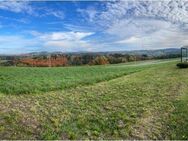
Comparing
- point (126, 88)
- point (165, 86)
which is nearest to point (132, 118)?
point (126, 88)

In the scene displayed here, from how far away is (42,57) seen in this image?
42531mm

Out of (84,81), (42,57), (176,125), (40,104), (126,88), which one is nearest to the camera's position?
(176,125)

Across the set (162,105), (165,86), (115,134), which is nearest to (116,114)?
(115,134)

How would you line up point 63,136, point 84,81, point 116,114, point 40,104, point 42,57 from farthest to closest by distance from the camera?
point 42,57 < point 84,81 < point 40,104 < point 116,114 < point 63,136

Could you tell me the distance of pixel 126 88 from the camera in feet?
39.1

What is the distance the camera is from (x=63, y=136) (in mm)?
6445

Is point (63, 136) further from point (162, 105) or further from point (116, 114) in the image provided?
point (162, 105)

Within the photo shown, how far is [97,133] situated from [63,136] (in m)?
0.88

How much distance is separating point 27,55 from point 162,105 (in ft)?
122

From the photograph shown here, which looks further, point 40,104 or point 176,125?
point 40,104

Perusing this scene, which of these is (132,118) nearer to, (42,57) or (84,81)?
(84,81)

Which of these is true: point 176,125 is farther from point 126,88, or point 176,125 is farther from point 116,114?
point 126,88

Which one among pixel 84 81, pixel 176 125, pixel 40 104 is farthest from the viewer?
pixel 84 81

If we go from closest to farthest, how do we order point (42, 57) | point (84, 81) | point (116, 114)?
point (116, 114) < point (84, 81) < point (42, 57)
